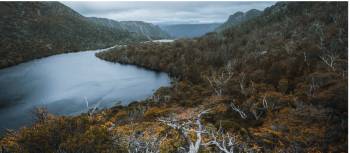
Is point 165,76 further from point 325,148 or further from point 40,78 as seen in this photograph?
point 325,148

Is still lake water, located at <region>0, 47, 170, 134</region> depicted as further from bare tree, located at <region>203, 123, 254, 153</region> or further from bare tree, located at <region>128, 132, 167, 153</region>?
bare tree, located at <region>203, 123, 254, 153</region>

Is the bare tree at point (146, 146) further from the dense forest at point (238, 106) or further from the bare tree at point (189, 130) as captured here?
the bare tree at point (189, 130)

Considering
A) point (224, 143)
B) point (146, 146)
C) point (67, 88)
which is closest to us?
point (224, 143)

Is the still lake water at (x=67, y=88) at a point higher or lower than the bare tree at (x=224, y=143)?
lower

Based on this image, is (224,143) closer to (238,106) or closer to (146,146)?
(146,146)

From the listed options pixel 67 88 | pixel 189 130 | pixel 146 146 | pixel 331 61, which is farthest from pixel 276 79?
pixel 189 130

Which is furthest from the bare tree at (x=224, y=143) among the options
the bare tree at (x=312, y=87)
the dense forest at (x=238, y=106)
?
the bare tree at (x=312, y=87)

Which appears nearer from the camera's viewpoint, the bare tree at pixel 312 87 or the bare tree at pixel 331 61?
the bare tree at pixel 312 87
